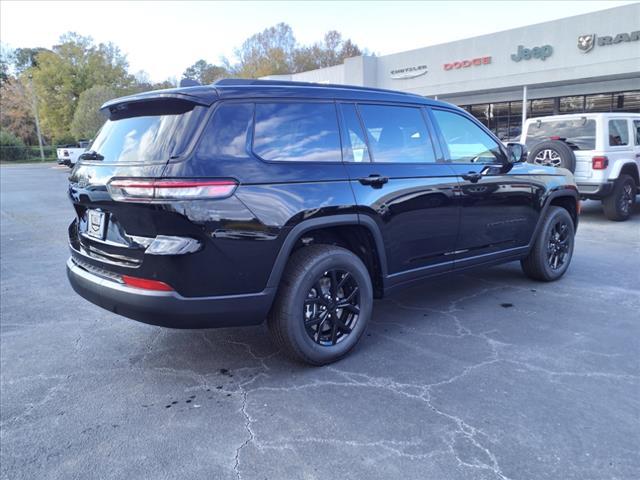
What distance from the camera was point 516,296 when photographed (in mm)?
5125

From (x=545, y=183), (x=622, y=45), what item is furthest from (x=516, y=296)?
(x=622, y=45)

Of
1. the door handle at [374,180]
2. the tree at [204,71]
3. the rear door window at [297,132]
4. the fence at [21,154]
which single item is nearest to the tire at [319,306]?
the door handle at [374,180]

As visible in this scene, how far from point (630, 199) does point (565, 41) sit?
14.5 m

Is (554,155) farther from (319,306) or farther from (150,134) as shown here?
(150,134)

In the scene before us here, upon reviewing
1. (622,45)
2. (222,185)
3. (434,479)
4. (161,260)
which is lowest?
(434,479)

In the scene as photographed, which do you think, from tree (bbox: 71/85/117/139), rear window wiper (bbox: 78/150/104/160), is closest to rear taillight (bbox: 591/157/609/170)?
rear window wiper (bbox: 78/150/104/160)

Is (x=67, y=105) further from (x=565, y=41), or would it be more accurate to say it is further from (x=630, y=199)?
(x=630, y=199)

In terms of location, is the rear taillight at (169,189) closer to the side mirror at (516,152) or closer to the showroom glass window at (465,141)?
the showroom glass window at (465,141)

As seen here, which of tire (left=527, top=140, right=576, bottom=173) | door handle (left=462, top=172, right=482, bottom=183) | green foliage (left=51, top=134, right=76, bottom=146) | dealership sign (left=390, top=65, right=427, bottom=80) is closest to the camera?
door handle (left=462, top=172, right=482, bottom=183)

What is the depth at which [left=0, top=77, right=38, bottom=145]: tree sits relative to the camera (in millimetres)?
57938

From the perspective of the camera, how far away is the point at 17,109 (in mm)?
59906

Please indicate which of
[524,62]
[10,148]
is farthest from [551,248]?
[10,148]

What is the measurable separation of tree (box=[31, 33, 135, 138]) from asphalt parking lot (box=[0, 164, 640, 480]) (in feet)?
187

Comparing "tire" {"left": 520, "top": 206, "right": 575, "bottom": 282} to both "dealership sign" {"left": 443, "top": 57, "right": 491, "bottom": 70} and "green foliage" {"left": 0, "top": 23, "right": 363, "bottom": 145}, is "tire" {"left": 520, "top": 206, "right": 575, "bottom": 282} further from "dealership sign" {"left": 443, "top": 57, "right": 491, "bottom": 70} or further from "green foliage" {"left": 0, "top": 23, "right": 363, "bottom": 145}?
"green foliage" {"left": 0, "top": 23, "right": 363, "bottom": 145}
